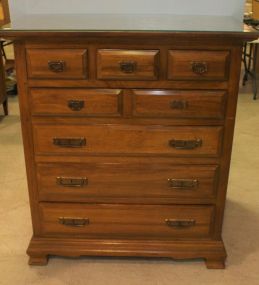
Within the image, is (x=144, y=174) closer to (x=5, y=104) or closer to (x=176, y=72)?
(x=176, y=72)

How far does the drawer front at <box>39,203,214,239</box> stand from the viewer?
5.83ft

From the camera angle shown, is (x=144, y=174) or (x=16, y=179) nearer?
(x=144, y=174)

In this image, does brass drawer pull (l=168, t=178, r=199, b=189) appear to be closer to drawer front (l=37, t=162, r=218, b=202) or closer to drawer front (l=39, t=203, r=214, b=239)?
drawer front (l=37, t=162, r=218, b=202)

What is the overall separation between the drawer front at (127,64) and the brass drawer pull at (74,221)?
651 millimetres

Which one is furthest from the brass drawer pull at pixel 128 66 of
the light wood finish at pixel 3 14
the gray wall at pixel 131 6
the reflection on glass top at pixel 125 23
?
the light wood finish at pixel 3 14

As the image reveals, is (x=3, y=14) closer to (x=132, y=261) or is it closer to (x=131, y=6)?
(x=131, y=6)

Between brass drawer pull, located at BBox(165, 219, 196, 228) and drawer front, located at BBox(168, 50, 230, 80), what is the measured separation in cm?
64

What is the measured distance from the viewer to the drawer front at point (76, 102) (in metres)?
1.58

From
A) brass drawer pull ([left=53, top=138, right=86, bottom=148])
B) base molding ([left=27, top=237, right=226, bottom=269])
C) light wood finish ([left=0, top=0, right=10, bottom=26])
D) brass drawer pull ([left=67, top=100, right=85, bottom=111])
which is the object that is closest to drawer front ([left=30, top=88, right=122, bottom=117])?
brass drawer pull ([left=67, top=100, right=85, bottom=111])

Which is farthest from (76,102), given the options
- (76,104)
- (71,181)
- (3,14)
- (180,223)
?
(3,14)

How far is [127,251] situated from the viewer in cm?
183

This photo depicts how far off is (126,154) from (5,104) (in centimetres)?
227

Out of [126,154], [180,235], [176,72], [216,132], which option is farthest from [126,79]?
[180,235]

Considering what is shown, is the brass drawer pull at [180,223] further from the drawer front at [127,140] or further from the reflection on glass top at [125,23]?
the reflection on glass top at [125,23]
